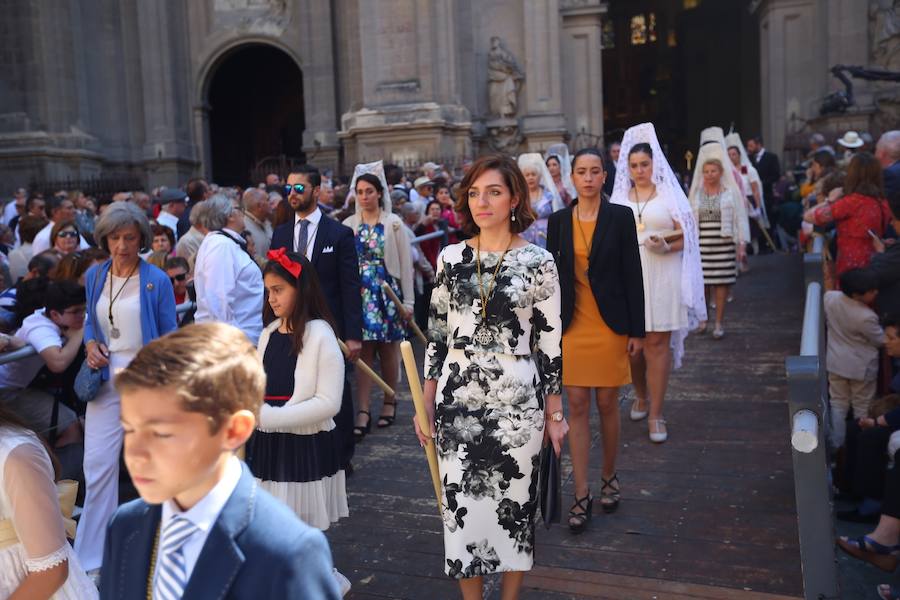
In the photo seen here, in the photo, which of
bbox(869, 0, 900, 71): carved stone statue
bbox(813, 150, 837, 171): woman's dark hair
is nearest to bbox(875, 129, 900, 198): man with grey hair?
bbox(813, 150, 837, 171): woman's dark hair

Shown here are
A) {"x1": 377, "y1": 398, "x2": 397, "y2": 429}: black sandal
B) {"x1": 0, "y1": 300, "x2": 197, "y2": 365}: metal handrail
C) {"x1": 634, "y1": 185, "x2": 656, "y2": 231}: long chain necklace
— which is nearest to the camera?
{"x1": 0, "y1": 300, "x2": 197, "y2": 365}: metal handrail

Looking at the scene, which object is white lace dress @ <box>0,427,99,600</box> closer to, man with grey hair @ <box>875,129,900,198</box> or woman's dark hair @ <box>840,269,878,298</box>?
woman's dark hair @ <box>840,269,878,298</box>

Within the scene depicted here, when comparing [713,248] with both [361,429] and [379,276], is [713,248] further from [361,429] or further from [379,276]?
[361,429]

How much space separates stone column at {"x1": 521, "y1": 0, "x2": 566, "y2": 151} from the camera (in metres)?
21.4

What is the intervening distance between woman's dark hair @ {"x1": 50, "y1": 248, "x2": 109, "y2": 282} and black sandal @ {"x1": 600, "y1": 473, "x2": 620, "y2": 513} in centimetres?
376

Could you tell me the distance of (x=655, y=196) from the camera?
21.4 feet

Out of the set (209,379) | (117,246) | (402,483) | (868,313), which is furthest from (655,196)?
(209,379)

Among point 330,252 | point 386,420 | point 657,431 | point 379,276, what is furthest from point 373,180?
point 657,431

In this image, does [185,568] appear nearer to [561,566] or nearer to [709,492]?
[561,566]

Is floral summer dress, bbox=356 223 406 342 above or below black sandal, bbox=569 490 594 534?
above

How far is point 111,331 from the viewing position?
5227mm

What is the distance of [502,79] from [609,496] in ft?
57.4

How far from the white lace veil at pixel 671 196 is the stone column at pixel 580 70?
1653cm

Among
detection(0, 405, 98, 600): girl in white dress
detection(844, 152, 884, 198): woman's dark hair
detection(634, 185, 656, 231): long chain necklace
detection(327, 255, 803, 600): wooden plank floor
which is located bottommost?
detection(327, 255, 803, 600): wooden plank floor
